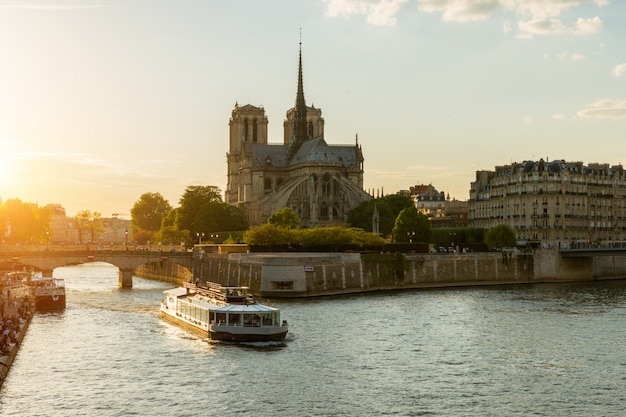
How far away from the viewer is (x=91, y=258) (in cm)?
9094

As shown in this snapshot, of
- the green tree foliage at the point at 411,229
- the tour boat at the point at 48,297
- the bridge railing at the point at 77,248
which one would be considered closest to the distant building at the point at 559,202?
the green tree foliage at the point at 411,229

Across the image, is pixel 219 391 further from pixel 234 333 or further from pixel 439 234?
pixel 439 234

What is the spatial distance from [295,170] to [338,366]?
391 feet

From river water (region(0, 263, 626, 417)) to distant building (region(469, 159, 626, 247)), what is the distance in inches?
2358

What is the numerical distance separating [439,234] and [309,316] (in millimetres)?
67587

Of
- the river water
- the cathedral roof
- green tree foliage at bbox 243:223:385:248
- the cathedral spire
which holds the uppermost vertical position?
the cathedral spire

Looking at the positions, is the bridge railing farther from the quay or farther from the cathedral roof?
the cathedral roof

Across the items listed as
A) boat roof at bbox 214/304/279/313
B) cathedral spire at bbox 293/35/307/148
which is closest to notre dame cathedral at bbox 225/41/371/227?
cathedral spire at bbox 293/35/307/148

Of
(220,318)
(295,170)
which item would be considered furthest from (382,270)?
(295,170)

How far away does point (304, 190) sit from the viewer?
155625 millimetres

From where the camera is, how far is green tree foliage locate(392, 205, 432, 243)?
369 ft

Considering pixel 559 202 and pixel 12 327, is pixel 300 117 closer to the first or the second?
pixel 559 202

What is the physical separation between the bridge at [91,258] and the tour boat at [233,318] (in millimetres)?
33554

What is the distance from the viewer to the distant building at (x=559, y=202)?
12925 centimetres
